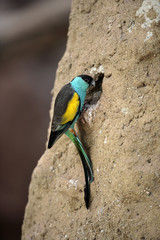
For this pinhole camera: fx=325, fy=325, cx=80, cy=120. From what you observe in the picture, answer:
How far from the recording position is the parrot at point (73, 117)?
1800 millimetres

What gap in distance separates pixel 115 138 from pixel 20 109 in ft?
12.2

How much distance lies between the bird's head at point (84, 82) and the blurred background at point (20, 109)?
3234mm

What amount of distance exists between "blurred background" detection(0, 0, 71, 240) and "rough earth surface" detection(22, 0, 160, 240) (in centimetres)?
→ 308

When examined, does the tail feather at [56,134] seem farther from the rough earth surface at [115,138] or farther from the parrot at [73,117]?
the rough earth surface at [115,138]

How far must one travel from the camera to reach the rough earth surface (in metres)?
1.56

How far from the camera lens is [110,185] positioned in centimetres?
168

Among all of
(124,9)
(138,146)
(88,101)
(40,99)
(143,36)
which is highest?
(124,9)

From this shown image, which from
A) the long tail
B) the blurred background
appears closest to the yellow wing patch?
the long tail

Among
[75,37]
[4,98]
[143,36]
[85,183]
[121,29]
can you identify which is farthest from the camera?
[4,98]

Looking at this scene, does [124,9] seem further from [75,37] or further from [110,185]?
[110,185]

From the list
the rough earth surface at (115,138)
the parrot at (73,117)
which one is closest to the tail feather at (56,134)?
the parrot at (73,117)

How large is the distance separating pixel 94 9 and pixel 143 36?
0.47 metres

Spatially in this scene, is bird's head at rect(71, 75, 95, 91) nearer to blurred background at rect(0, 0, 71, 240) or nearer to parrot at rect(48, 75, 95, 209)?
parrot at rect(48, 75, 95, 209)

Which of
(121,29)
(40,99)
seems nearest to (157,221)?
(121,29)
